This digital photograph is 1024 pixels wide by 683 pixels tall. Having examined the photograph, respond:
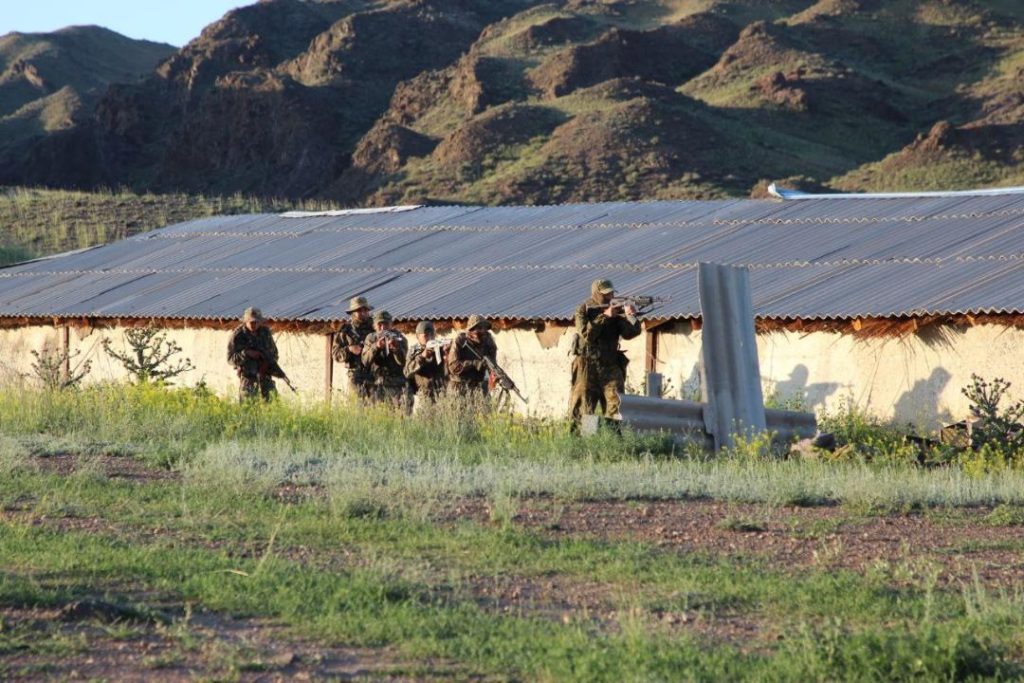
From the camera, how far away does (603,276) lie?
1967 centimetres

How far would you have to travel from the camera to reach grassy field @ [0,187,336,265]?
39.0 m

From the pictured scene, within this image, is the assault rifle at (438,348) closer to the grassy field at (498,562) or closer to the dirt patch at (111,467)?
the grassy field at (498,562)

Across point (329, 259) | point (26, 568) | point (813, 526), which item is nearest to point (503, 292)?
point (329, 259)

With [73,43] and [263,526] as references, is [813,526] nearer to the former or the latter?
[263,526]

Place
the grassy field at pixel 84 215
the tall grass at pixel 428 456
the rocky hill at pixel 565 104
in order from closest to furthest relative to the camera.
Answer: the tall grass at pixel 428 456 < the grassy field at pixel 84 215 < the rocky hill at pixel 565 104

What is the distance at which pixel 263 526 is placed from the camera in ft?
30.9

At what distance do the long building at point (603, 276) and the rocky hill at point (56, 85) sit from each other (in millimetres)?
48633

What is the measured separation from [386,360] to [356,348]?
0.51 meters

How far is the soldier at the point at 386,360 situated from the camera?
16.4 meters

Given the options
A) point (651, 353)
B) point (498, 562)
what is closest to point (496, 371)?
point (651, 353)

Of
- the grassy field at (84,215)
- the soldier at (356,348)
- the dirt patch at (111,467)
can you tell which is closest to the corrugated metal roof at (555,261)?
the soldier at (356,348)

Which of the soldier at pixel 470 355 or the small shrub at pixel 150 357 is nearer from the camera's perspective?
the soldier at pixel 470 355

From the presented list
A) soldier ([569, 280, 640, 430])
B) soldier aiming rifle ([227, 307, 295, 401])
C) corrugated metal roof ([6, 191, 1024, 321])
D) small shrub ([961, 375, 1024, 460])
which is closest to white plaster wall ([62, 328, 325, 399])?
corrugated metal roof ([6, 191, 1024, 321])

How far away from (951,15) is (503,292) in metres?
63.7
